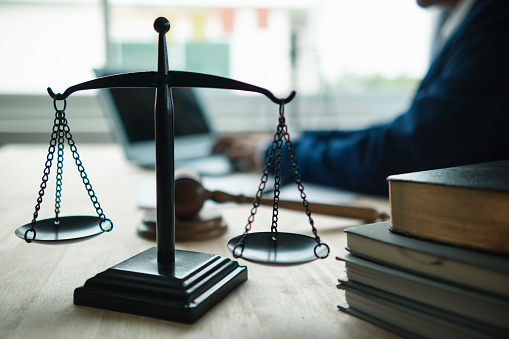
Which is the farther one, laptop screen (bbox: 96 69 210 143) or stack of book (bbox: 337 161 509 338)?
laptop screen (bbox: 96 69 210 143)

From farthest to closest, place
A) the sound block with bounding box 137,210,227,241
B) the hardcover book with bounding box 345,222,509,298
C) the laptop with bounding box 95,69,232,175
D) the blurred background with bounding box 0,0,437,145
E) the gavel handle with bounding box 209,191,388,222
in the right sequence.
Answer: the blurred background with bounding box 0,0,437,145 < the laptop with bounding box 95,69,232,175 < the gavel handle with bounding box 209,191,388,222 < the sound block with bounding box 137,210,227,241 < the hardcover book with bounding box 345,222,509,298

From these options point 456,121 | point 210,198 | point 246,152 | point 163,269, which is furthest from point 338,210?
point 246,152

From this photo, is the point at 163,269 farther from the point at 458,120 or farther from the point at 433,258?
the point at 458,120

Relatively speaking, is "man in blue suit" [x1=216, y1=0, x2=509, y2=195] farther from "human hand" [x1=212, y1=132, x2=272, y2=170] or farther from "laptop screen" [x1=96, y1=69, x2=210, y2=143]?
"laptop screen" [x1=96, y1=69, x2=210, y2=143]

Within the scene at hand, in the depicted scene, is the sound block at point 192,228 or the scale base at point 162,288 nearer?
the scale base at point 162,288

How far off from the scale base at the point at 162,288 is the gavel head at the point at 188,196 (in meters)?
0.29

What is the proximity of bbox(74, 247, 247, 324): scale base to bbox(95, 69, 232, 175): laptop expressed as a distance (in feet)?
3.85

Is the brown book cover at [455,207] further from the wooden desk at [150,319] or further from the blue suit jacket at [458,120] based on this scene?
the blue suit jacket at [458,120]

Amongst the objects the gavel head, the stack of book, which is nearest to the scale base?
the stack of book

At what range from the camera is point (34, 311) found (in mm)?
560

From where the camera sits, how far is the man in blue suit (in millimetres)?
1111

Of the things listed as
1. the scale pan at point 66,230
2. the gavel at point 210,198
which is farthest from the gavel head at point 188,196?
the scale pan at point 66,230

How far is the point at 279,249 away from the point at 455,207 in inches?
8.2

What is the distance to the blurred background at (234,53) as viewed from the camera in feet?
10.5
